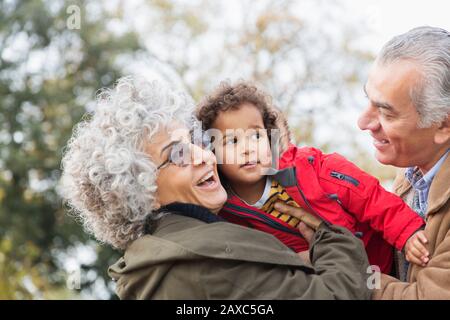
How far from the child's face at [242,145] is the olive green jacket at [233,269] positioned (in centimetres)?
51

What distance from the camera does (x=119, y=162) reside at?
2.58 m

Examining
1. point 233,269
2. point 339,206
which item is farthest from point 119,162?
point 339,206

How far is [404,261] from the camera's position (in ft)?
9.18

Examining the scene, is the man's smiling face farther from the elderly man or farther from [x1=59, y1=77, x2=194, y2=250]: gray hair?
[x1=59, y1=77, x2=194, y2=250]: gray hair

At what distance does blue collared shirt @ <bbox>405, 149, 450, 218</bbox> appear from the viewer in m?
2.75

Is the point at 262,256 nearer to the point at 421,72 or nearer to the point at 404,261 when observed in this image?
the point at 404,261

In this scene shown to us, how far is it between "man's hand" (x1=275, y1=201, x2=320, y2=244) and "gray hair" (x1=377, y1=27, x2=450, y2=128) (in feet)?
2.00

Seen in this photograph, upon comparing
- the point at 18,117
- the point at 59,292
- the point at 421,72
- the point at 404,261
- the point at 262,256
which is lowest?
the point at 59,292

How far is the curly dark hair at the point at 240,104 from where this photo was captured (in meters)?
2.99

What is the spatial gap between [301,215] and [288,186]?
0.14 m

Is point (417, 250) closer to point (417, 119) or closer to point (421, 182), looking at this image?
point (421, 182)

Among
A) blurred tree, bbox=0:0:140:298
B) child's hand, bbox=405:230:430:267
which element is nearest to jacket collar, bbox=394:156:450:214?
child's hand, bbox=405:230:430:267

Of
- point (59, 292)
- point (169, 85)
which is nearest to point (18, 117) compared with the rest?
point (59, 292)
